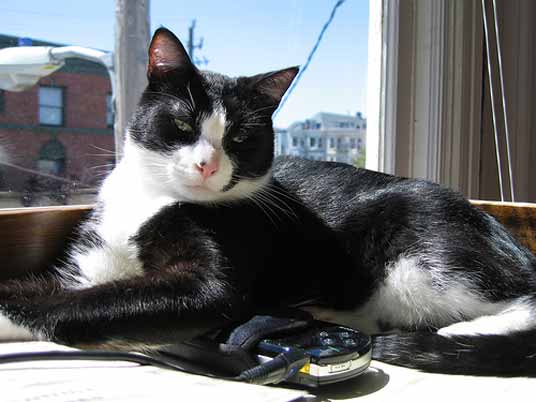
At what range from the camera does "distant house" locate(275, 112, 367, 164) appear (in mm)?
1339

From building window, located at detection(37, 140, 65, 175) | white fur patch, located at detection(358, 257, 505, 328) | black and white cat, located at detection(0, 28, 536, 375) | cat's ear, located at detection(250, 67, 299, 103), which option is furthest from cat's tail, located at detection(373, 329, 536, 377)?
building window, located at detection(37, 140, 65, 175)

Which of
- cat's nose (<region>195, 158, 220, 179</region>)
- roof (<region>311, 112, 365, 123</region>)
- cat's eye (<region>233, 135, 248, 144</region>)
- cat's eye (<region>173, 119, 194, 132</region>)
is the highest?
roof (<region>311, 112, 365, 123</region>)

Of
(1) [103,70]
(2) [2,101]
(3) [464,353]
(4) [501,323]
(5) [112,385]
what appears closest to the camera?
(5) [112,385]

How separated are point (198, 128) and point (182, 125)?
2 centimetres

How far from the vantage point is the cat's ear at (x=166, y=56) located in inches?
33.2

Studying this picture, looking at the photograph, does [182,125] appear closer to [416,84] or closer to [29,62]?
A: [29,62]

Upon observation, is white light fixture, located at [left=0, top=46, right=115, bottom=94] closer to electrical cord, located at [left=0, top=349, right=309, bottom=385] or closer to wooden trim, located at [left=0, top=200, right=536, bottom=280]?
wooden trim, located at [left=0, top=200, right=536, bottom=280]

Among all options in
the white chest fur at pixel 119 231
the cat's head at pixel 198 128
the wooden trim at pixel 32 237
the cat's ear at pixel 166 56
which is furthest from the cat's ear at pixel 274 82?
the wooden trim at pixel 32 237

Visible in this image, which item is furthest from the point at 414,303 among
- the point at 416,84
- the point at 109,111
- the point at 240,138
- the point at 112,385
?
the point at 416,84

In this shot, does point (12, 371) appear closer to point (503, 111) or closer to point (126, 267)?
point (126, 267)

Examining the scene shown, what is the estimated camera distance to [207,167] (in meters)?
0.81

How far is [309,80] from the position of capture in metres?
1.33

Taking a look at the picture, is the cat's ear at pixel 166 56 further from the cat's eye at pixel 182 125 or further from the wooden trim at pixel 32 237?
the wooden trim at pixel 32 237

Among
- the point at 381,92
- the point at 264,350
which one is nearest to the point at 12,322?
the point at 264,350
